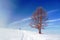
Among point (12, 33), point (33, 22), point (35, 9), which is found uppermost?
point (35, 9)

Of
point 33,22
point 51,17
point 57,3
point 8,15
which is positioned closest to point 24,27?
point 33,22

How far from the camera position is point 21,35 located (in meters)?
1.38

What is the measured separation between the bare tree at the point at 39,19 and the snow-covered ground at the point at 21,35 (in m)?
0.10

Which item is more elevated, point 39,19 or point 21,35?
point 39,19

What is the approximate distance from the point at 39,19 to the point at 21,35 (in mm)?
286

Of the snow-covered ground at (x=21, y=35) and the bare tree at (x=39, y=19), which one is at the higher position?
the bare tree at (x=39, y=19)

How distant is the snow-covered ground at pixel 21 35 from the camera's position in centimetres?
136

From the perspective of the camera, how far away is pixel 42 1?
4.63 feet

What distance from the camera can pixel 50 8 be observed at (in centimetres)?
141

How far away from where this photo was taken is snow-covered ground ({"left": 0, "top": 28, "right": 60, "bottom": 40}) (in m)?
1.36

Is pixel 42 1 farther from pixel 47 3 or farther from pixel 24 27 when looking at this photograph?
pixel 24 27

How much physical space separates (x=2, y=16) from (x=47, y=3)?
0.57m

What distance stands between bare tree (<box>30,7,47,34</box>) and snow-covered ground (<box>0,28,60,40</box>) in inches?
3.8

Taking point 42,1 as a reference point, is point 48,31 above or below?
below
